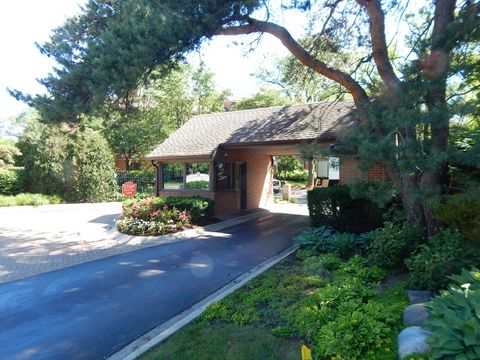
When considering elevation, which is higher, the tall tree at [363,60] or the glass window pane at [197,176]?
the tall tree at [363,60]

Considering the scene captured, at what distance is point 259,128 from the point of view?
50.5 feet

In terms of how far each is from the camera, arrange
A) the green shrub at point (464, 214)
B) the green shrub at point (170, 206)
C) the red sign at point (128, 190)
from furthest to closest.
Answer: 1. the red sign at point (128, 190)
2. the green shrub at point (170, 206)
3. the green shrub at point (464, 214)

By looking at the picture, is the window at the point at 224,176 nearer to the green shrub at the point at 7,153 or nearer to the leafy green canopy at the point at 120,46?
the leafy green canopy at the point at 120,46

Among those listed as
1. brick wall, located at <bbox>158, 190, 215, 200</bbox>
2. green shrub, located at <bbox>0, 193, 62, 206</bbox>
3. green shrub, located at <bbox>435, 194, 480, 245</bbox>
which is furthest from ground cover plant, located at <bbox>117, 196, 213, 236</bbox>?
green shrub, located at <bbox>0, 193, 62, 206</bbox>

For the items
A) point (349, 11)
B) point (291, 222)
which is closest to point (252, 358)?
point (349, 11)

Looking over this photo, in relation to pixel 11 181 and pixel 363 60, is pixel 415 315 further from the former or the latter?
pixel 11 181

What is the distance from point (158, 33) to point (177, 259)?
5130mm

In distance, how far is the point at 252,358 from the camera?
3816 mm

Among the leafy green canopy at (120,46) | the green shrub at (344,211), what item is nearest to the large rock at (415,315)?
the green shrub at (344,211)

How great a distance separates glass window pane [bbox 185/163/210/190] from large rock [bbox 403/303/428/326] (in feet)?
41.5

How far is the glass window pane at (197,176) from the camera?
16312mm

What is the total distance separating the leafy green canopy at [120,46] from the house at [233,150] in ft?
20.6

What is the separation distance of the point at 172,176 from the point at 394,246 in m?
12.6

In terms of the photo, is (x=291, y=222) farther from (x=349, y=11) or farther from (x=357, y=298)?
(x=357, y=298)
